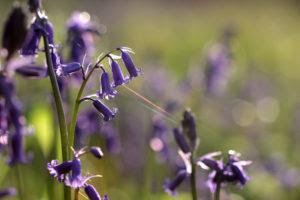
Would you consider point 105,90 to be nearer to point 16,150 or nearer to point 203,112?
point 16,150

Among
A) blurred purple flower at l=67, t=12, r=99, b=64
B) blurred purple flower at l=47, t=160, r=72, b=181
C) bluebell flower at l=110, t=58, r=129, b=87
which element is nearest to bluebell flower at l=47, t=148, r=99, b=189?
blurred purple flower at l=47, t=160, r=72, b=181

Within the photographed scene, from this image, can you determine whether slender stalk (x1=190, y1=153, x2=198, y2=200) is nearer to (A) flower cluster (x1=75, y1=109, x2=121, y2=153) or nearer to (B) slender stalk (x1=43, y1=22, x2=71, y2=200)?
(B) slender stalk (x1=43, y1=22, x2=71, y2=200)

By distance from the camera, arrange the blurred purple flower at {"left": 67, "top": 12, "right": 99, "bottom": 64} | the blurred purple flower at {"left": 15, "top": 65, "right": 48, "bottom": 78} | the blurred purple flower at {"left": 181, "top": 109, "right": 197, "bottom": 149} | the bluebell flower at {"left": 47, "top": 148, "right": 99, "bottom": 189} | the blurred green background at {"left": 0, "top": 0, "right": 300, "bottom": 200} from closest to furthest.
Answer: the bluebell flower at {"left": 47, "top": 148, "right": 99, "bottom": 189} → the blurred purple flower at {"left": 181, "top": 109, "right": 197, "bottom": 149} → the blurred purple flower at {"left": 15, "top": 65, "right": 48, "bottom": 78} → the blurred purple flower at {"left": 67, "top": 12, "right": 99, "bottom": 64} → the blurred green background at {"left": 0, "top": 0, "right": 300, "bottom": 200}

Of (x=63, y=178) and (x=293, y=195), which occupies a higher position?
(x=63, y=178)

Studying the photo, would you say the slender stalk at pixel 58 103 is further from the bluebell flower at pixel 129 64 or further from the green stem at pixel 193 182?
the green stem at pixel 193 182

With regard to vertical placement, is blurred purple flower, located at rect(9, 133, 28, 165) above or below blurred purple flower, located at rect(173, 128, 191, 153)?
below

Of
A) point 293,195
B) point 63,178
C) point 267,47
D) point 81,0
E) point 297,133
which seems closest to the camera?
point 63,178

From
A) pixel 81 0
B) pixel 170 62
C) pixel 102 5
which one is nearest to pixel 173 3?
pixel 102 5

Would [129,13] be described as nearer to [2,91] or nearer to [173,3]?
[173,3]
